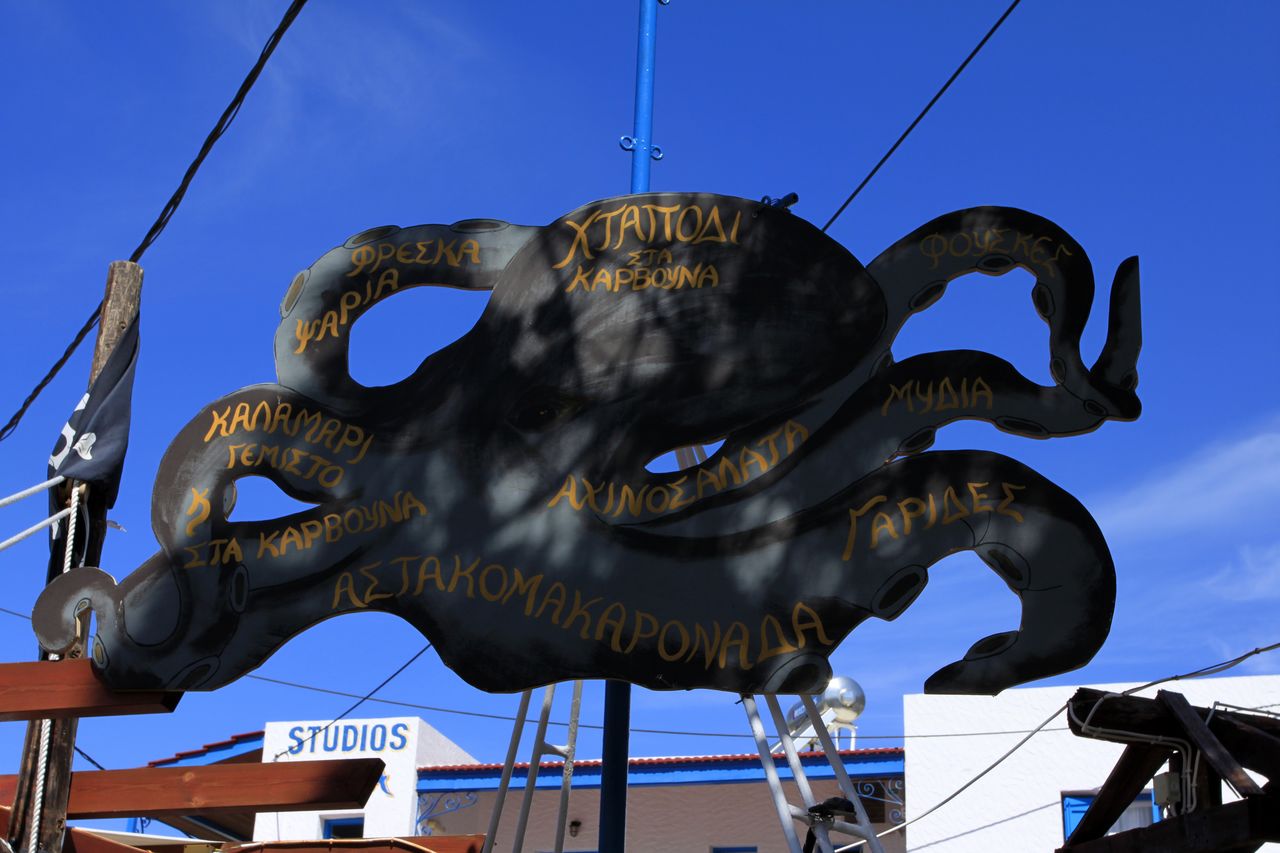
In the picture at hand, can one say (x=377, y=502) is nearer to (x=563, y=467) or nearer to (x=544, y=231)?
(x=563, y=467)

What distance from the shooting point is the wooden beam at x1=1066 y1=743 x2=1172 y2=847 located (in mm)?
7047

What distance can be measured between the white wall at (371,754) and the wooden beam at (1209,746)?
13379mm

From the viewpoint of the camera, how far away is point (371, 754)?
19.1 meters

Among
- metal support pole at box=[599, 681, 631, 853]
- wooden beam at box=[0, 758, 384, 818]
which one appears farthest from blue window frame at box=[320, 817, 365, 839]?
metal support pole at box=[599, 681, 631, 853]

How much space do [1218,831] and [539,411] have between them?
377cm

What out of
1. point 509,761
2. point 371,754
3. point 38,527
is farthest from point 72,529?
point 371,754

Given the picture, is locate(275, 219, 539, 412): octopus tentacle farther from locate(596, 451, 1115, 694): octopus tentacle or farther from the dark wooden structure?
the dark wooden structure

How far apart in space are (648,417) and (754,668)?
1.45 metres

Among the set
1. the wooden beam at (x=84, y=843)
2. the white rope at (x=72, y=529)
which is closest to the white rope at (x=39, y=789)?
the wooden beam at (x=84, y=843)

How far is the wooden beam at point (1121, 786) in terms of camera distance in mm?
→ 7047

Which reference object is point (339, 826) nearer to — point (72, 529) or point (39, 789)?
point (39, 789)

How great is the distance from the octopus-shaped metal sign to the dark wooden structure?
22.0 inches

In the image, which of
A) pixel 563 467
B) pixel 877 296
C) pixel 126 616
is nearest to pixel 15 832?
pixel 126 616

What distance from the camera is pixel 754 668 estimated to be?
22.1ft
